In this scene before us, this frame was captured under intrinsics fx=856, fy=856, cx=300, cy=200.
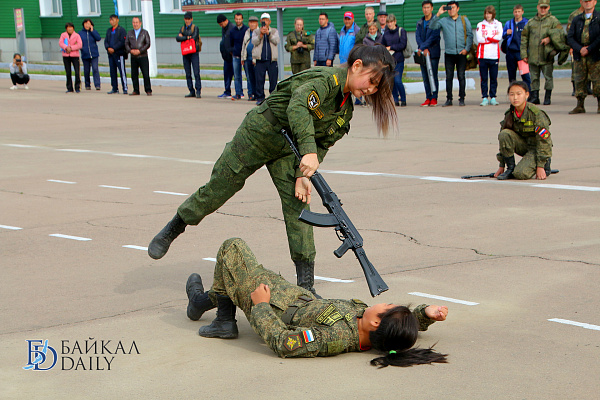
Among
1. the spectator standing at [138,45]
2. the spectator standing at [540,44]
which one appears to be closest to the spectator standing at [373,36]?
the spectator standing at [540,44]

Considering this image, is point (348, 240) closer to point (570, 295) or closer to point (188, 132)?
point (570, 295)

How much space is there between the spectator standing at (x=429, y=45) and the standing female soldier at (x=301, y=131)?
1402 centimetres

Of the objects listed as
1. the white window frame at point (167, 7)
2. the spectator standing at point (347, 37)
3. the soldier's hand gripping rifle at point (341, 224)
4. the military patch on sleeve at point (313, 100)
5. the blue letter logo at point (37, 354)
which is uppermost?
the white window frame at point (167, 7)

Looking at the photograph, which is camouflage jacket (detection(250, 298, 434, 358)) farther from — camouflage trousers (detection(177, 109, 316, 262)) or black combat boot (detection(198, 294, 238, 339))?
camouflage trousers (detection(177, 109, 316, 262))

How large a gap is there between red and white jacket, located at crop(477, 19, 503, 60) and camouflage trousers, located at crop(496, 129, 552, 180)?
8453 millimetres

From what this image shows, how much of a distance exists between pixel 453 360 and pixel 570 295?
4.51 feet

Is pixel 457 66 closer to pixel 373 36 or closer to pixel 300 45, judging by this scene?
pixel 373 36

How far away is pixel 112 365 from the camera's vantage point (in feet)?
13.9

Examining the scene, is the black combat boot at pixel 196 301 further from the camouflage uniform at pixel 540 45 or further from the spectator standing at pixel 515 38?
the spectator standing at pixel 515 38

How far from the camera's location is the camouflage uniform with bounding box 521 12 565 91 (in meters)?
17.4

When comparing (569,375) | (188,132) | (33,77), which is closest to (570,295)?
(569,375)

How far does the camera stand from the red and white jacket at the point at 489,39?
1798cm

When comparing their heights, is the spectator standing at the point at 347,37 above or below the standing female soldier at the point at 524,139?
above

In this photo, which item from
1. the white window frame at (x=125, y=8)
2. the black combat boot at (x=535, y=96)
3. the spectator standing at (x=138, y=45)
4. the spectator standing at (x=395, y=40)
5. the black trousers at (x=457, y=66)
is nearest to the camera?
the black combat boot at (x=535, y=96)
